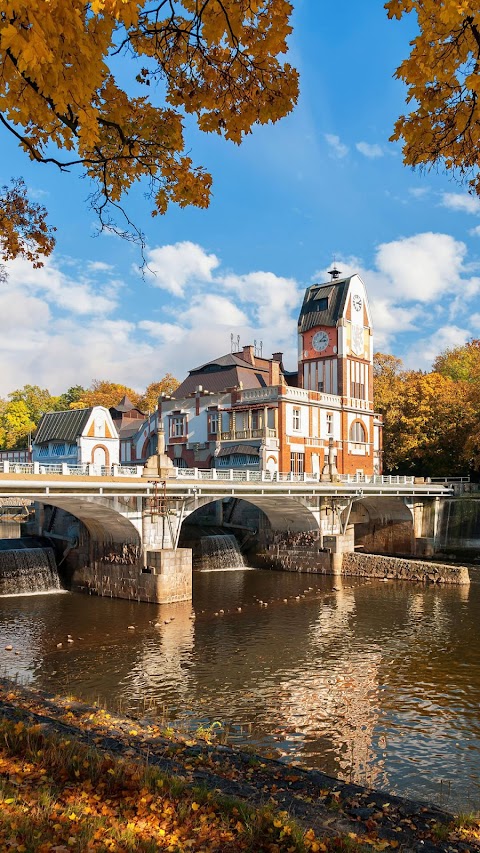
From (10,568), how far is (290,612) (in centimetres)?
1862

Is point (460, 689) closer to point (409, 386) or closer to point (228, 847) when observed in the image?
point (228, 847)

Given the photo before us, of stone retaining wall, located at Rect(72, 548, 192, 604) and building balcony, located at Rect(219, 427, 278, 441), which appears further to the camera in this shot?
building balcony, located at Rect(219, 427, 278, 441)

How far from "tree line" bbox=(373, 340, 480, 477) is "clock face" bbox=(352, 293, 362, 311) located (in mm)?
11354

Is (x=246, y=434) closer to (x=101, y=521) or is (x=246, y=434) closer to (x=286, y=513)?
(x=286, y=513)

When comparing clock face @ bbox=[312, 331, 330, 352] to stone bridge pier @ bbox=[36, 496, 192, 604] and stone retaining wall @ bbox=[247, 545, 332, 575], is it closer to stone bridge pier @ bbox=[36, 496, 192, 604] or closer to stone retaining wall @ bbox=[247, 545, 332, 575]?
stone retaining wall @ bbox=[247, 545, 332, 575]

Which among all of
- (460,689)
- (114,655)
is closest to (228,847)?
(460,689)

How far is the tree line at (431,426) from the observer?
226 feet

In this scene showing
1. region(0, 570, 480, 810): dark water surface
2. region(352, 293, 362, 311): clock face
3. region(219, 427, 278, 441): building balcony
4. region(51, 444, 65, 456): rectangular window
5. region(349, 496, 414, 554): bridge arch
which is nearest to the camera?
region(0, 570, 480, 810): dark water surface

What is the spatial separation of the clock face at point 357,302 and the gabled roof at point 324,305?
1990mm

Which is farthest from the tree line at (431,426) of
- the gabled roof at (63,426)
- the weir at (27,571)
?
the weir at (27,571)


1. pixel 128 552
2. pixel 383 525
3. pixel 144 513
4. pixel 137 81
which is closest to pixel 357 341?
pixel 383 525

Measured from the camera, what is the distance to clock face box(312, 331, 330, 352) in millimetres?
73000

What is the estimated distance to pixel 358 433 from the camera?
73.9 meters

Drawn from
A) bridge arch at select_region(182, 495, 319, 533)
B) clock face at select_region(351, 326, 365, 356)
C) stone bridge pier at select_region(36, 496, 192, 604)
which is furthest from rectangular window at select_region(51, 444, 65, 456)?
clock face at select_region(351, 326, 365, 356)
